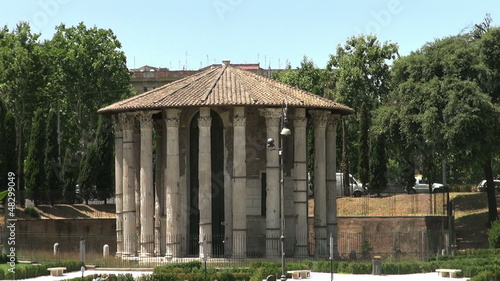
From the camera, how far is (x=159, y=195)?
2109 inches

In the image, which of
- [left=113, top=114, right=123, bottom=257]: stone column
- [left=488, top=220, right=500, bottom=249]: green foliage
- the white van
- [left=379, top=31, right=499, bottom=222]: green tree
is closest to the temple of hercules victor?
[left=113, top=114, right=123, bottom=257]: stone column

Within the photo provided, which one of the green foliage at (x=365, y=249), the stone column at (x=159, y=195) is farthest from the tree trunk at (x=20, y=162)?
the green foliage at (x=365, y=249)

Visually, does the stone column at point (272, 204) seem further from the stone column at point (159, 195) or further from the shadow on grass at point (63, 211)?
the shadow on grass at point (63, 211)

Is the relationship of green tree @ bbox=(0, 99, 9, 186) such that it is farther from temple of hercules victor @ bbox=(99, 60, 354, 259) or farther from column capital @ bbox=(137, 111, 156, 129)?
column capital @ bbox=(137, 111, 156, 129)

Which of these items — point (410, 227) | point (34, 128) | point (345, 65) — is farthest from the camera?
point (345, 65)

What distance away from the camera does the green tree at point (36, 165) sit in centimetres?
6862

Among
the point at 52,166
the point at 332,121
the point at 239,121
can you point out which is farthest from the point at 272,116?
the point at 52,166

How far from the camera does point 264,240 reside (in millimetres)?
50281

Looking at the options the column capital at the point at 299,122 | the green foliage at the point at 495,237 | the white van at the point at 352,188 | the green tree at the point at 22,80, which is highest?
the green tree at the point at 22,80

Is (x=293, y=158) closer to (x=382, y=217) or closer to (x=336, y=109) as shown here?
(x=336, y=109)

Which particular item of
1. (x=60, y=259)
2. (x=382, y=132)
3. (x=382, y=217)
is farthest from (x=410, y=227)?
(x=60, y=259)

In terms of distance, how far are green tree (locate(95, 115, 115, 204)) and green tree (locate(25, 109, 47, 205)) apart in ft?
17.9

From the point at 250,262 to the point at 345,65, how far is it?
39.8m

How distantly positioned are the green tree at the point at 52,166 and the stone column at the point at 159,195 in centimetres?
1728
